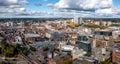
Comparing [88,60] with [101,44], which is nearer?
[88,60]

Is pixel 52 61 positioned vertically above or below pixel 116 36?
above

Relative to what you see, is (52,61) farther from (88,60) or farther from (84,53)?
(84,53)

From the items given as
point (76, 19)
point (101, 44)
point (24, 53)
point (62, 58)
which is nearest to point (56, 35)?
point (101, 44)

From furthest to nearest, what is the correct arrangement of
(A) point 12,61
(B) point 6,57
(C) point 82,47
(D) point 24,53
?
(C) point 82,47 → (D) point 24,53 → (B) point 6,57 → (A) point 12,61

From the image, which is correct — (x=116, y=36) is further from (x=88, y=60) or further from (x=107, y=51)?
(x=88, y=60)

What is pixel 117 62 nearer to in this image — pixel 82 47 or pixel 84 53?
pixel 84 53

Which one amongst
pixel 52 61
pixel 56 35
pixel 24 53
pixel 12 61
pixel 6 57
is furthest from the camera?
pixel 56 35

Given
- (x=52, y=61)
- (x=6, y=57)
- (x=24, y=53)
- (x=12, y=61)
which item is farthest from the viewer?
(x=24, y=53)

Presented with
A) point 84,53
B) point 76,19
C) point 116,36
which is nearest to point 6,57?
point 84,53

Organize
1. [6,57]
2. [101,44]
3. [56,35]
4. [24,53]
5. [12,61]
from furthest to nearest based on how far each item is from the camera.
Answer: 1. [56,35]
2. [101,44]
3. [24,53]
4. [6,57]
5. [12,61]
